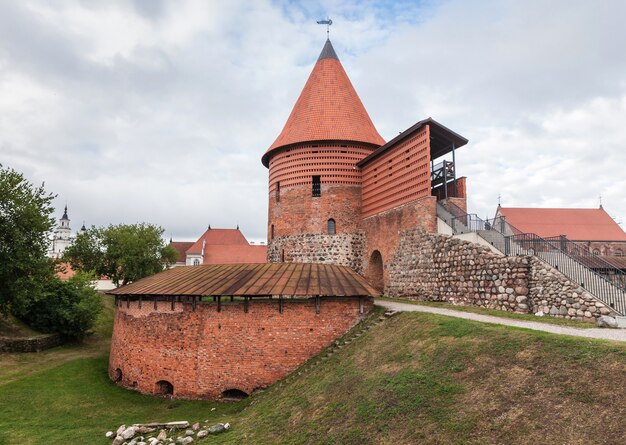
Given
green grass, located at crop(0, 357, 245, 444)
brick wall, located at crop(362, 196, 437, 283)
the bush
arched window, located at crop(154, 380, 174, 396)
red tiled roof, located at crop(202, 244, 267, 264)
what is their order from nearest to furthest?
green grass, located at crop(0, 357, 245, 444), arched window, located at crop(154, 380, 174, 396), brick wall, located at crop(362, 196, 437, 283), the bush, red tiled roof, located at crop(202, 244, 267, 264)

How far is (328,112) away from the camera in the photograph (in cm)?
2352

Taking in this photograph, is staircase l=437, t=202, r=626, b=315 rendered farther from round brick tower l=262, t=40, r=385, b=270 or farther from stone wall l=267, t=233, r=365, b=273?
round brick tower l=262, t=40, r=385, b=270

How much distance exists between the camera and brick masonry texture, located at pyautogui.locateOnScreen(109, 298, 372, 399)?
39.9ft

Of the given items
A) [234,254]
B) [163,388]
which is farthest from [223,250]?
[163,388]

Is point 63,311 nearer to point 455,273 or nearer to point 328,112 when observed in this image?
point 328,112

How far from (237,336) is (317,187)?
37.8 ft

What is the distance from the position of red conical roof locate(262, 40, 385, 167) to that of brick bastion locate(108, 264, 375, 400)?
11147mm

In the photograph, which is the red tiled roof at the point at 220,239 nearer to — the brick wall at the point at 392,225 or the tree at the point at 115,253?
the tree at the point at 115,253

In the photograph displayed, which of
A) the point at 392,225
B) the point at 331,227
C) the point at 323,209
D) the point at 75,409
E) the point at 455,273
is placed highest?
the point at 323,209

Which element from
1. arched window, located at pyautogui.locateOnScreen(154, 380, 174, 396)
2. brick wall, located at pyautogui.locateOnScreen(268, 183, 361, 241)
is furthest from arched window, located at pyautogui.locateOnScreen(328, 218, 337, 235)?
arched window, located at pyautogui.locateOnScreen(154, 380, 174, 396)

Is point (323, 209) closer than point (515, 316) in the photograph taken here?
No

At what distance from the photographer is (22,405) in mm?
11961

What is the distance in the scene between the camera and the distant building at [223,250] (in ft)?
166

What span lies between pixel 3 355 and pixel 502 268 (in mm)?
18869
